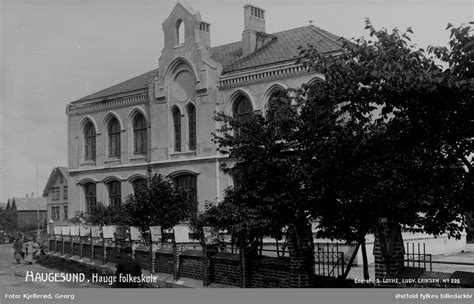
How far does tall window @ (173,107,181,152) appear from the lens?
27.1 meters

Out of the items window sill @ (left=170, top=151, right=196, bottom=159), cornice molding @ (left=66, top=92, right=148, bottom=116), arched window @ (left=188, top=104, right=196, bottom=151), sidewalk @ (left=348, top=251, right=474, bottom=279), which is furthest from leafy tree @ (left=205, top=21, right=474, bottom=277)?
cornice molding @ (left=66, top=92, right=148, bottom=116)

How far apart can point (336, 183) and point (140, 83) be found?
70.7 feet

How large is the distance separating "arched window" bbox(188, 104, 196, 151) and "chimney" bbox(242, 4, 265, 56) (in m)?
3.16

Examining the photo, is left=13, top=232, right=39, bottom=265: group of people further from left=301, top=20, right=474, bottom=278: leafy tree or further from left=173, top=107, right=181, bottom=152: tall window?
left=301, top=20, right=474, bottom=278: leafy tree

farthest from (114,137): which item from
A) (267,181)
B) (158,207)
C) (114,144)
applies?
(267,181)

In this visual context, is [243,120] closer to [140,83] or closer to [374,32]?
[374,32]

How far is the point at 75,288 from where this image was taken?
10992 millimetres

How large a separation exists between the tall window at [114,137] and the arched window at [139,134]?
109cm

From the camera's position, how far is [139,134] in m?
28.9

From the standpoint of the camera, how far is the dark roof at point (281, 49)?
23250 millimetres

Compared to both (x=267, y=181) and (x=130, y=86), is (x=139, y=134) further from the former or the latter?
(x=267, y=181)

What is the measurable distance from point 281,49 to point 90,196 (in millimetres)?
12566
